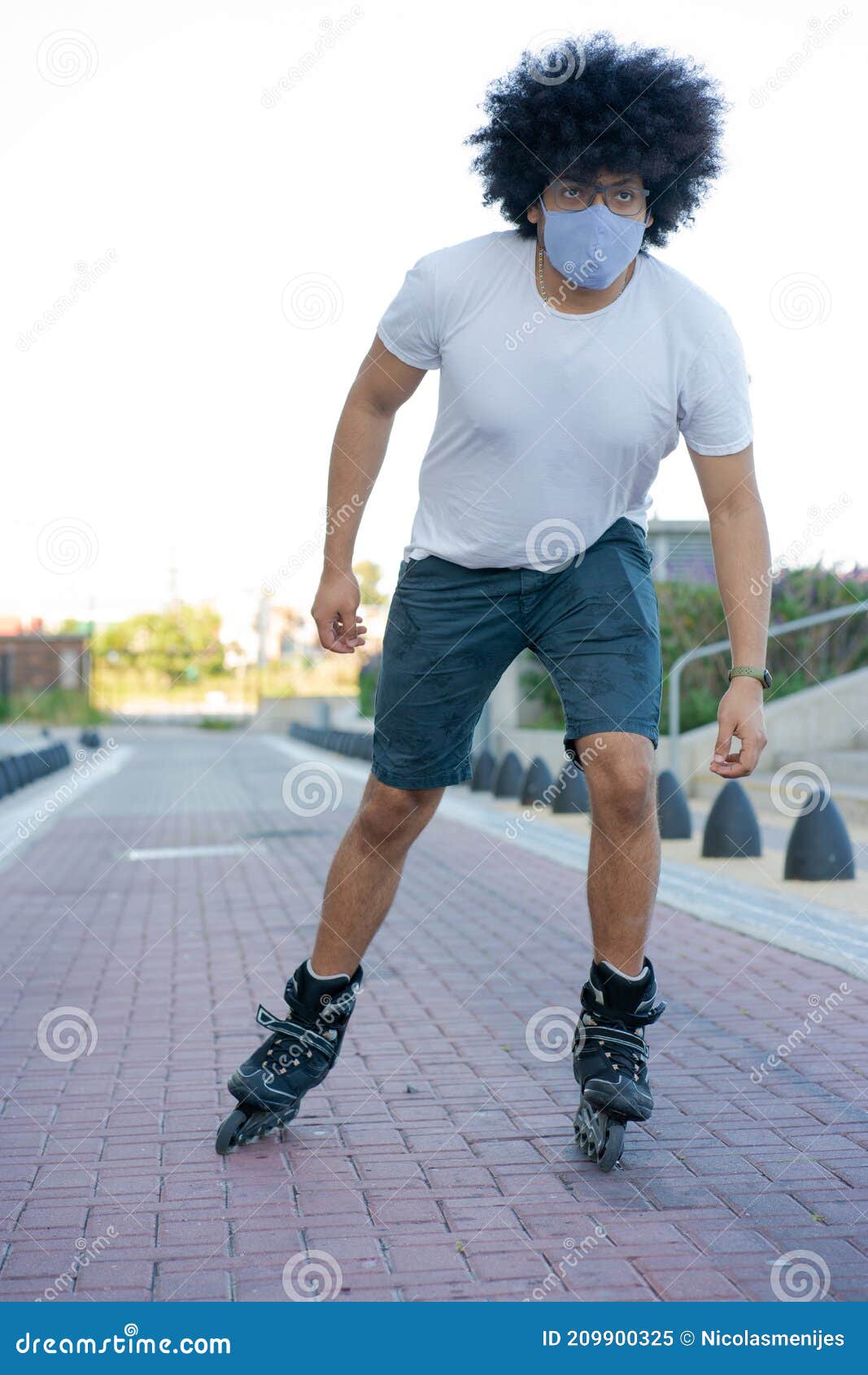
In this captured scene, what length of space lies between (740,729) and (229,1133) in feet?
4.49

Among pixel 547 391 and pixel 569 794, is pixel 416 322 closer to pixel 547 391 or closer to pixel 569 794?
pixel 547 391

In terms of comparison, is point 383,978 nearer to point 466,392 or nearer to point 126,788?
point 466,392

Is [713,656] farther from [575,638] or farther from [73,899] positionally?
[575,638]

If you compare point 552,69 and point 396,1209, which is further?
point 552,69

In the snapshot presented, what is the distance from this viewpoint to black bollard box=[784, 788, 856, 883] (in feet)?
23.7

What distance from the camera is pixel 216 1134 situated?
3.30m

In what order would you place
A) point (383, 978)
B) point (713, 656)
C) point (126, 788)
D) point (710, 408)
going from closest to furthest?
point (710, 408), point (383, 978), point (713, 656), point (126, 788)

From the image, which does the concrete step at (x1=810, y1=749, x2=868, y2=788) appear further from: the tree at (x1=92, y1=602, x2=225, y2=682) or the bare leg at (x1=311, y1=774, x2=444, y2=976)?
the tree at (x1=92, y1=602, x2=225, y2=682)

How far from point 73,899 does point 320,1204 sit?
17.3 feet

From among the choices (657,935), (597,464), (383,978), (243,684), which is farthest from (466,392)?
(243,684)

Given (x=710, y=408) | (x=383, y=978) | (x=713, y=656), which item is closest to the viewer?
(x=710, y=408)

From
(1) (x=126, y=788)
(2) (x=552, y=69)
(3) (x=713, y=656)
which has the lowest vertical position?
(1) (x=126, y=788)

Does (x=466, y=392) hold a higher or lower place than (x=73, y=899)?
higher

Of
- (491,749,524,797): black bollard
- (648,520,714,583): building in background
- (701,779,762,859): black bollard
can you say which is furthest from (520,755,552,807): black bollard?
(648,520,714,583): building in background
